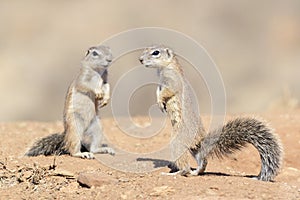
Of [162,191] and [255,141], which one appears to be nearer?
[162,191]

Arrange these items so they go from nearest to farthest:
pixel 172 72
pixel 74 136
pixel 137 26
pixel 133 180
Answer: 1. pixel 133 180
2. pixel 172 72
3. pixel 74 136
4. pixel 137 26

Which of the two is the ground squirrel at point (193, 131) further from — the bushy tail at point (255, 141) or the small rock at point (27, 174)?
the small rock at point (27, 174)

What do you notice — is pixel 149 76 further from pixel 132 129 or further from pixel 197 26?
pixel 197 26

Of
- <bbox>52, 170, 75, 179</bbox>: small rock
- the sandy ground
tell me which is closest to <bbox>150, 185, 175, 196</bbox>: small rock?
the sandy ground

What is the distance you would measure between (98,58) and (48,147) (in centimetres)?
136

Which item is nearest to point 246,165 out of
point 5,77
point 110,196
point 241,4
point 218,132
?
A: point 218,132

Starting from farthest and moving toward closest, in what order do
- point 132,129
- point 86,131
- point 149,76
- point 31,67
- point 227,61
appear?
1. point 227,61
2. point 31,67
3. point 132,129
4. point 149,76
5. point 86,131

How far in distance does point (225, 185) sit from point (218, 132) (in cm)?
83

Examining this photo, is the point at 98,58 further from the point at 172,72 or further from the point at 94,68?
the point at 172,72

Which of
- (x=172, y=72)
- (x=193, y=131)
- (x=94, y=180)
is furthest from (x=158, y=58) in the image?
(x=94, y=180)

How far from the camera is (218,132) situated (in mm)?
6914

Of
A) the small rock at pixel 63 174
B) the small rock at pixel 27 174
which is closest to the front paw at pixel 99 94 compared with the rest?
the small rock at pixel 63 174

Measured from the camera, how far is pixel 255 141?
6.64 metres

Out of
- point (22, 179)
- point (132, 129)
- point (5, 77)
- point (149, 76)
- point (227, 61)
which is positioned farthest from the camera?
point (227, 61)
